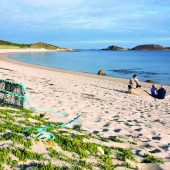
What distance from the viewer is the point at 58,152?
6.95 metres

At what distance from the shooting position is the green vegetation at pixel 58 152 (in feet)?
20.9

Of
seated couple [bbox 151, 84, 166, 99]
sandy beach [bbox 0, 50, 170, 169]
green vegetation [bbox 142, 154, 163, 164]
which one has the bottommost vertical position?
green vegetation [bbox 142, 154, 163, 164]

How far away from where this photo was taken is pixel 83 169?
6.39 metres

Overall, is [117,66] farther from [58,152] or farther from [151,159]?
[58,152]

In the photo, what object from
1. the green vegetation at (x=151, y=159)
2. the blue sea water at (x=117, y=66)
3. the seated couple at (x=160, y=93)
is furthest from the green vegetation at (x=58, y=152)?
the blue sea water at (x=117, y=66)

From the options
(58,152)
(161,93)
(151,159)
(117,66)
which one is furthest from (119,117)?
(117,66)

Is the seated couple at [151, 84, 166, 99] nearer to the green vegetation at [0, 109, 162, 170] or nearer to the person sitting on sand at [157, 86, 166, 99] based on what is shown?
the person sitting on sand at [157, 86, 166, 99]

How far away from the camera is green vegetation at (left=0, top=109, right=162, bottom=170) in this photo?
20.9 feet

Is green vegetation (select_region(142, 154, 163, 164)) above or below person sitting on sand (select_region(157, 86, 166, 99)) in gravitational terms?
below

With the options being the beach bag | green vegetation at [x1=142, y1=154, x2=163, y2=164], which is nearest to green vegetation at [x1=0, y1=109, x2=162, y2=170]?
green vegetation at [x1=142, y1=154, x2=163, y2=164]

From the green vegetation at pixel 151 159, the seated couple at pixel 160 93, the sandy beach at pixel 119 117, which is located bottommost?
the green vegetation at pixel 151 159

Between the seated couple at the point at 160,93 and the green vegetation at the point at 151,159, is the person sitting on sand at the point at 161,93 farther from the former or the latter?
the green vegetation at the point at 151,159

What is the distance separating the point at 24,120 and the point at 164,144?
12.0 ft

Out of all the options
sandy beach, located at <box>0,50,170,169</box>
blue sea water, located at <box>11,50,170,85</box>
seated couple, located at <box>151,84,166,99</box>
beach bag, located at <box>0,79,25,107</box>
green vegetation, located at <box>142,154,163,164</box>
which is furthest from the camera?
blue sea water, located at <box>11,50,170,85</box>
